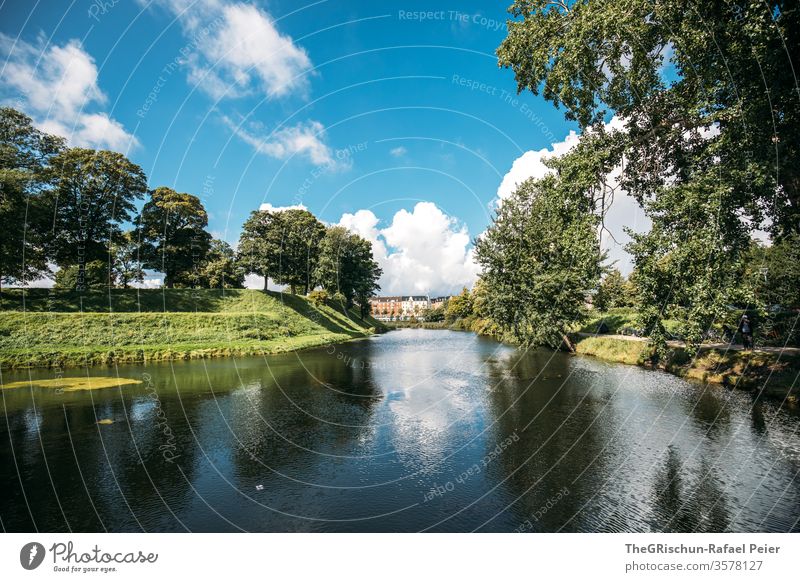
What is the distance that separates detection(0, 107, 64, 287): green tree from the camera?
123 ft

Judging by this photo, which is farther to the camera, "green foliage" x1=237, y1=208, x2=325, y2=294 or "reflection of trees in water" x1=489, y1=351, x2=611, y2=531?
"green foliage" x1=237, y1=208, x2=325, y2=294

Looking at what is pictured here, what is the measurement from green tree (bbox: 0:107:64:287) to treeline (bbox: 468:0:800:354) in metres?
48.0

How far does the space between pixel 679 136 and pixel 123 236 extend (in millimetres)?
70537

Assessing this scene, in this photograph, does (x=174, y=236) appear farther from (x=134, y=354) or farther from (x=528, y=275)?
(x=528, y=275)

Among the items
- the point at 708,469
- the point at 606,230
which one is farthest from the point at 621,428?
the point at 606,230

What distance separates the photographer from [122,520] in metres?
10.0

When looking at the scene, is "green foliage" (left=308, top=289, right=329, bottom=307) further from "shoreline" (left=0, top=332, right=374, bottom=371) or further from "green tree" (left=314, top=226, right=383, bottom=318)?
"shoreline" (left=0, top=332, right=374, bottom=371)

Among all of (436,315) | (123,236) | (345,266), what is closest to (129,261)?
(123,236)

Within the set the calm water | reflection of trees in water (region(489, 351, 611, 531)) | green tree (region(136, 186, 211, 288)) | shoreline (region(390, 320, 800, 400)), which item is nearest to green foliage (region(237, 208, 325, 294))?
green tree (region(136, 186, 211, 288))

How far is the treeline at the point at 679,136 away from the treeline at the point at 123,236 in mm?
50268

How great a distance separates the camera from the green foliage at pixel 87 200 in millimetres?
48312

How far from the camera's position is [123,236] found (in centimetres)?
5931

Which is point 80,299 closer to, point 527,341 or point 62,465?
point 62,465

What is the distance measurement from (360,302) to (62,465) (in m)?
79.0
